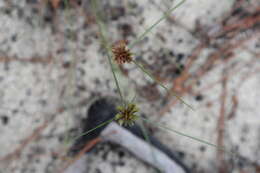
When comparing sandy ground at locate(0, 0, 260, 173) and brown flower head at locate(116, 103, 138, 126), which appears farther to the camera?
sandy ground at locate(0, 0, 260, 173)

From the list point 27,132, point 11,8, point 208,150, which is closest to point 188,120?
point 208,150

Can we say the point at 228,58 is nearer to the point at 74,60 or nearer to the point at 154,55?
the point at 154,55

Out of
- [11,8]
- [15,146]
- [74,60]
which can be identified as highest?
[11,8]

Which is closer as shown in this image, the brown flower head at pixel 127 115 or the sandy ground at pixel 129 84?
the brown flower head at pixel 127 115

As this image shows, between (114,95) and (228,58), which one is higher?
(228,58)

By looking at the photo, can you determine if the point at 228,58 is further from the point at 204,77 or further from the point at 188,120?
the point at 188,120

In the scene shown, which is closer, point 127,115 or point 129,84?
point 127,115
